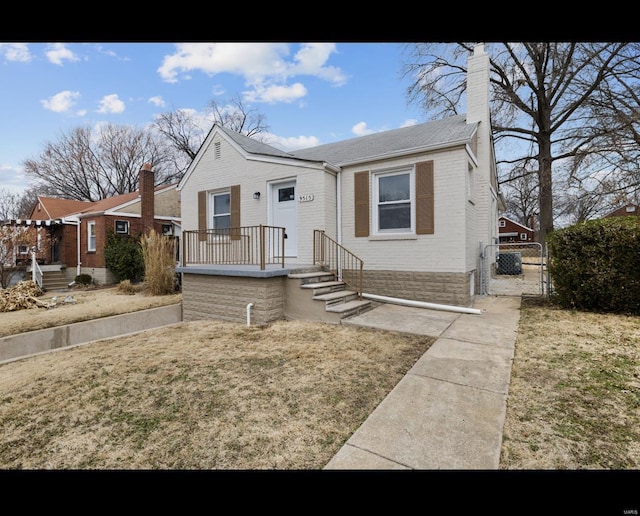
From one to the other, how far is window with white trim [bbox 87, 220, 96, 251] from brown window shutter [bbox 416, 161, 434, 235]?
52.1 feet

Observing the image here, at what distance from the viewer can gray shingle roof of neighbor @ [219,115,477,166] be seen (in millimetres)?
7676

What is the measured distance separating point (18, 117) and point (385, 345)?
5068 millimetres

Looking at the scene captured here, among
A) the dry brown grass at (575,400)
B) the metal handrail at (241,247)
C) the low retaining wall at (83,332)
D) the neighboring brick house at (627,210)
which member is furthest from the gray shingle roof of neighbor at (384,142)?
the neighboring brick house at (627,210)

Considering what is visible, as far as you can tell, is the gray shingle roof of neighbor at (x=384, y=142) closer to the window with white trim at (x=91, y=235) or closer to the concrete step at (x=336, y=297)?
the concrete step at (x=336, y=297)

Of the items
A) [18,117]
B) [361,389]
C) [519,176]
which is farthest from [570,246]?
[519,176]

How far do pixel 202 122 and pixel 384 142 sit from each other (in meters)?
22.4

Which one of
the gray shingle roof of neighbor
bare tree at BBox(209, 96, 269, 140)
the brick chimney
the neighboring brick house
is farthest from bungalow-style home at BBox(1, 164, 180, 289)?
the neighboring brick house

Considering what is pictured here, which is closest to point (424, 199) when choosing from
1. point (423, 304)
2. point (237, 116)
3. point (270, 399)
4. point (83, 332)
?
point (423, 304)

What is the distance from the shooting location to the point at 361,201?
786cm

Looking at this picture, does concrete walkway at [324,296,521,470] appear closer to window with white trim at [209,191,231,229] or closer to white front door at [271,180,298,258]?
white front door at [271,180,298,258]

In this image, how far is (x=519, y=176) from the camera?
18.0m

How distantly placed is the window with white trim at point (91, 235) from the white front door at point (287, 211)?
481 inches
